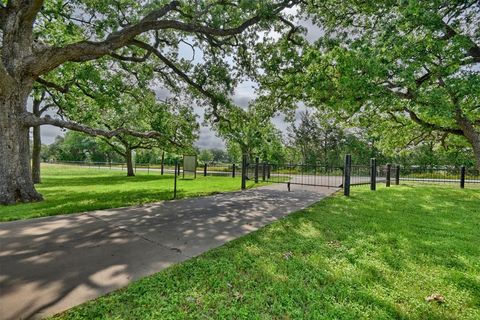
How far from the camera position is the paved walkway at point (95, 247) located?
2391mm

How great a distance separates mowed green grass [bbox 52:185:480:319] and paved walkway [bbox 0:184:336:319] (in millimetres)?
321

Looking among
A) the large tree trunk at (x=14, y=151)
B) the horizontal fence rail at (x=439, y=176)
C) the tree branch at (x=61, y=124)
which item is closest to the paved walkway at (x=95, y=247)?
the large tree trunk at (x=14, y=151)

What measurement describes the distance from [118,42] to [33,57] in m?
2.39

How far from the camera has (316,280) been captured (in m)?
2.82

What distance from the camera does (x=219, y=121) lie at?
511 inches

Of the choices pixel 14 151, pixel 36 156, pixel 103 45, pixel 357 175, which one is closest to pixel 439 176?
pixel 357 175

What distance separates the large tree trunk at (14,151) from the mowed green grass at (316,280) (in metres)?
6.90

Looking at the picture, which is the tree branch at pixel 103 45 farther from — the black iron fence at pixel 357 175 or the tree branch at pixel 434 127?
the tree branch at pixel 434 127

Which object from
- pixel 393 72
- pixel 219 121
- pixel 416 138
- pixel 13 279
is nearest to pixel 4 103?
pixel 13 279

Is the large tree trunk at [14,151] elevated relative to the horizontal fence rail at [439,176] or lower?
elevated

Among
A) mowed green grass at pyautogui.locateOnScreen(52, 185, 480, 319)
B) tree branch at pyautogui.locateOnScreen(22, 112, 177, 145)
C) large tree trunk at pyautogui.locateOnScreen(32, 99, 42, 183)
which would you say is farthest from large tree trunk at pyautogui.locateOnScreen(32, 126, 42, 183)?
mowed green grass at pyautogui.locateOnScreen(52, 185, 480, 319)

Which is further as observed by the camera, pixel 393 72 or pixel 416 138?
pixel 416 138

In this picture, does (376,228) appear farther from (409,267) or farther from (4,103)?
(4,103)

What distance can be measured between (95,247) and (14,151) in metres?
5.66
